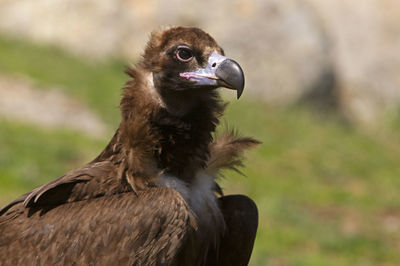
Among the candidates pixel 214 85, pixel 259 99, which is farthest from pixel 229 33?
pixel 214 85

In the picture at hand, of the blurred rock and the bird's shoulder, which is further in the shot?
the blurred rock

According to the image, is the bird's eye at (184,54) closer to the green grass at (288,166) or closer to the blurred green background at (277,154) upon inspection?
the green grass at (288,166)

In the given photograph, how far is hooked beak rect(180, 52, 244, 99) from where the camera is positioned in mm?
4965

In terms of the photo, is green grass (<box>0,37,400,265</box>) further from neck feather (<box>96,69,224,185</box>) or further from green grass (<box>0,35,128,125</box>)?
neck feather (<box>96,69,224,185</box>)

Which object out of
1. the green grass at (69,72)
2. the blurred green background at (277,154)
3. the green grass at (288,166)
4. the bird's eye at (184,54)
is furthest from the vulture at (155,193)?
the green grass at (69,72)

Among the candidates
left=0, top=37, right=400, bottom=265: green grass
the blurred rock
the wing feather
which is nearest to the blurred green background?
left=0, top=37, right=400, bottom=265: green grass

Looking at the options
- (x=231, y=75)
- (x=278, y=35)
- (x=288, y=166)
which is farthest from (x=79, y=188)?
(x=278, y=35)

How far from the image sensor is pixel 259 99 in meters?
17.6

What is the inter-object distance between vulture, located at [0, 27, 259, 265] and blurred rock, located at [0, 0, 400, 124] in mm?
12279

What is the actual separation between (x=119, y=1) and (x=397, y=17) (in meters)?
6.74

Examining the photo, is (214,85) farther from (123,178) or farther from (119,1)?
(119,1)

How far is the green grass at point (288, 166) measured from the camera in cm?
954

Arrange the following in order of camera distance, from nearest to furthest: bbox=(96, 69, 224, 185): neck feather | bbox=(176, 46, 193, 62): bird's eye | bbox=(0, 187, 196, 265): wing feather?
bbox=(0, 187, 196, 265): wing feather < bbox=(96, 69, 224, 185): neck feather < bbox=(176, 46, 193, 62): bird's eye

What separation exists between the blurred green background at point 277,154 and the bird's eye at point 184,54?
3653 mm
